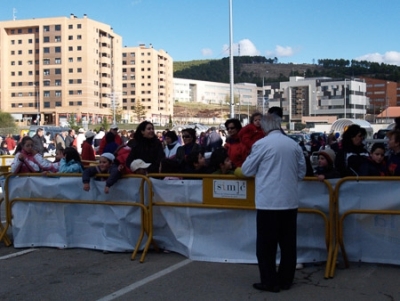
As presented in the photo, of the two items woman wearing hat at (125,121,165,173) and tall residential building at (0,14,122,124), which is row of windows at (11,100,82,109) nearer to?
tall residential building at (0,14,122,124)

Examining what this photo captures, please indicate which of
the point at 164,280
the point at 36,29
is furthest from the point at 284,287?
the point at 36,29

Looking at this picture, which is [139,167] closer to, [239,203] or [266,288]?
[239,203]

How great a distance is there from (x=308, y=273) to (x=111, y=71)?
410 feet

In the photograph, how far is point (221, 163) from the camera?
296 inches

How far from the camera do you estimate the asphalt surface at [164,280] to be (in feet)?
19.3

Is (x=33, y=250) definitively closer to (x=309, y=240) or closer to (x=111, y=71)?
(x=309, y=240)

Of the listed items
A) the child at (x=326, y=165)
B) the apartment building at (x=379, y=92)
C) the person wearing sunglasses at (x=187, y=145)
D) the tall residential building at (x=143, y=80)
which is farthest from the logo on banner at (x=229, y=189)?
the apartment building at (x=379, y=92)

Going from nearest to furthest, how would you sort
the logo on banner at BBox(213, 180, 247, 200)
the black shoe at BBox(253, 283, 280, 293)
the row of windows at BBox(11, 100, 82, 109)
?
1. the black shoe at BBox(253, 283, 280, 293)
2. the logo on banner at BBox(213, 180, 247, 200)
3. the row of windows at BBox(11, 100, 82, 109)

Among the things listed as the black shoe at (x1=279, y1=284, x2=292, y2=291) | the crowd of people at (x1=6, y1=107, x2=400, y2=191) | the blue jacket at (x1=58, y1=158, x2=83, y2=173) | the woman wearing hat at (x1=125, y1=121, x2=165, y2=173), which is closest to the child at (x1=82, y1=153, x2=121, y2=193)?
Result: the crowd of people at (x1=6, y1=107, x2=400, y2=191)

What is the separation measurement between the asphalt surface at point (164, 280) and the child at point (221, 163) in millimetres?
1239

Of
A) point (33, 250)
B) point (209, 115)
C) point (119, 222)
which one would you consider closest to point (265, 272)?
point (119, 222)

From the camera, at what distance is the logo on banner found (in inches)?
279

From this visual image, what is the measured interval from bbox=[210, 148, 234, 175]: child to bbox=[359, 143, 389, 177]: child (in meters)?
1.71

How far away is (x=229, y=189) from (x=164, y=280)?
148cm
